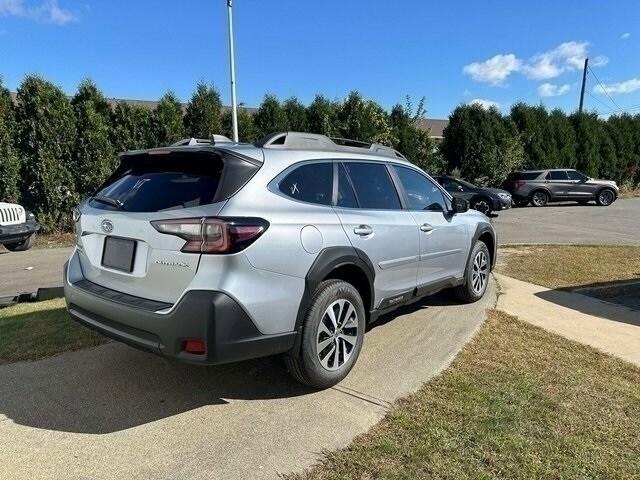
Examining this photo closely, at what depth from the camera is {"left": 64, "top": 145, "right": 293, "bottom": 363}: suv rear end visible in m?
2.96

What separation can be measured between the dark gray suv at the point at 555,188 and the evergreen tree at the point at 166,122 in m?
15.7

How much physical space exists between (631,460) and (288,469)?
1.91 metres

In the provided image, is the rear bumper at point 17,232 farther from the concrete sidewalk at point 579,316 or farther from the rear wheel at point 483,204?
the rear wheel at point 483,204

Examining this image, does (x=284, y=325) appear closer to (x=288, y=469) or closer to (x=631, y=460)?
(x=288, y=469)

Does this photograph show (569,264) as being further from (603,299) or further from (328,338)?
(328,338)

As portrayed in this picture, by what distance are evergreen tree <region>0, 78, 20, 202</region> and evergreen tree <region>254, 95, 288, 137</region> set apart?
26.1ft

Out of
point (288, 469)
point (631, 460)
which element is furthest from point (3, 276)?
point (631, 460)

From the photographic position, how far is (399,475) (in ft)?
8.81

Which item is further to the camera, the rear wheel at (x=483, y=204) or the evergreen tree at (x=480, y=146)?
the evergreen tree at (x=480, y=146)

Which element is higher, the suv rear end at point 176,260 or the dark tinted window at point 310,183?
the dark tinted window at point 310,183

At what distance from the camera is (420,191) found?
5.09 metres

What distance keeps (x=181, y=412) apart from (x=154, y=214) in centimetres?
129

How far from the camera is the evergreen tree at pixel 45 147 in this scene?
43.4 ft

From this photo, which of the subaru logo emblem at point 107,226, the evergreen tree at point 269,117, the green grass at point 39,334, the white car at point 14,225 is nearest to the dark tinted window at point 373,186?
the subaru logo emblem at point 107,226
